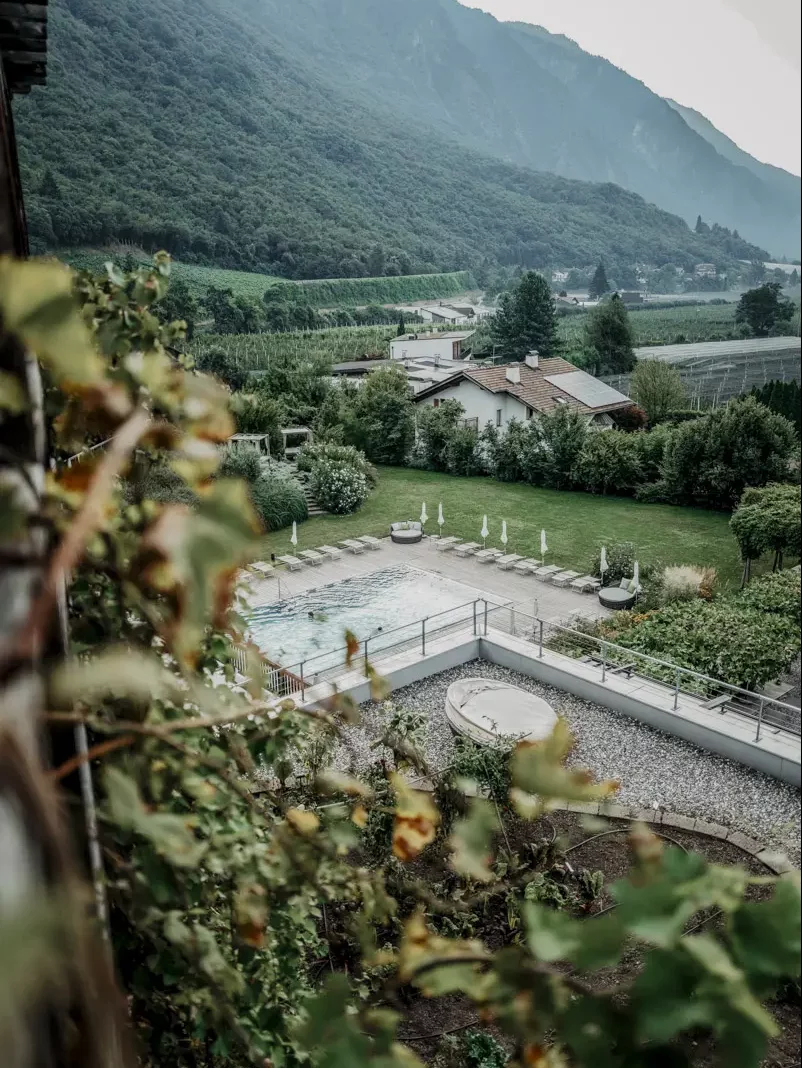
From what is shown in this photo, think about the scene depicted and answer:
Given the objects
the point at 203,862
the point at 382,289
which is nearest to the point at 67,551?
the point at 203,862

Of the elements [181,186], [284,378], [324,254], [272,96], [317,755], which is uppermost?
[272,96]

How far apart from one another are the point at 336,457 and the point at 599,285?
22.8 ft

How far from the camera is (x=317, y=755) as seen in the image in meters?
2.14

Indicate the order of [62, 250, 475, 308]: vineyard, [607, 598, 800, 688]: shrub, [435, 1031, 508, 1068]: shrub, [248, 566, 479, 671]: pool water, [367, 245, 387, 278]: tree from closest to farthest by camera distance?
[435, 1031, 508, 1068]: shrub → [607, 598, 800, 688]: shrub → [248, 566, 479, 671]: pool water → [62, 250, 475, 308]: vineyard → [367, 245, 387, 278]: tree

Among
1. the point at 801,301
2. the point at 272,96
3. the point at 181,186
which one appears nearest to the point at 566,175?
the point at 272,96

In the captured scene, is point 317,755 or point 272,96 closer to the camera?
point 317,755

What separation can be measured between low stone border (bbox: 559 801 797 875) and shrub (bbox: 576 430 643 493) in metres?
4.10

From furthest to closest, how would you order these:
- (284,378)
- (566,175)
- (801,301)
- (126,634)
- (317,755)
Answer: (566,175), (284,378), (317,755), (801,301), (126,634)

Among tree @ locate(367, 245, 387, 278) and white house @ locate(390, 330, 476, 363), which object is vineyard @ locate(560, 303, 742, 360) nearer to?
white house @ locate(390, 330, 476, 363)

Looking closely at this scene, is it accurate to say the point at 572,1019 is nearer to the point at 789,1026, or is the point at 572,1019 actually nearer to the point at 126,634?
the point at 126,634

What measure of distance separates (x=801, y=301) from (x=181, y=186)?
9198 millimetres

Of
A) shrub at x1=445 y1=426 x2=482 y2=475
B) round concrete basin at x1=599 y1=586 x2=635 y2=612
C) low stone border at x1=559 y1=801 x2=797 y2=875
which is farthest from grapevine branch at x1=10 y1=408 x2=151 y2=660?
shrub at x1=445 y1=426 x2=482 y2=475

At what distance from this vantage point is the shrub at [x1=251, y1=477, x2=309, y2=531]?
231 inches

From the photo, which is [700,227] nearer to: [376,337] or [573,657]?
[376,337]
